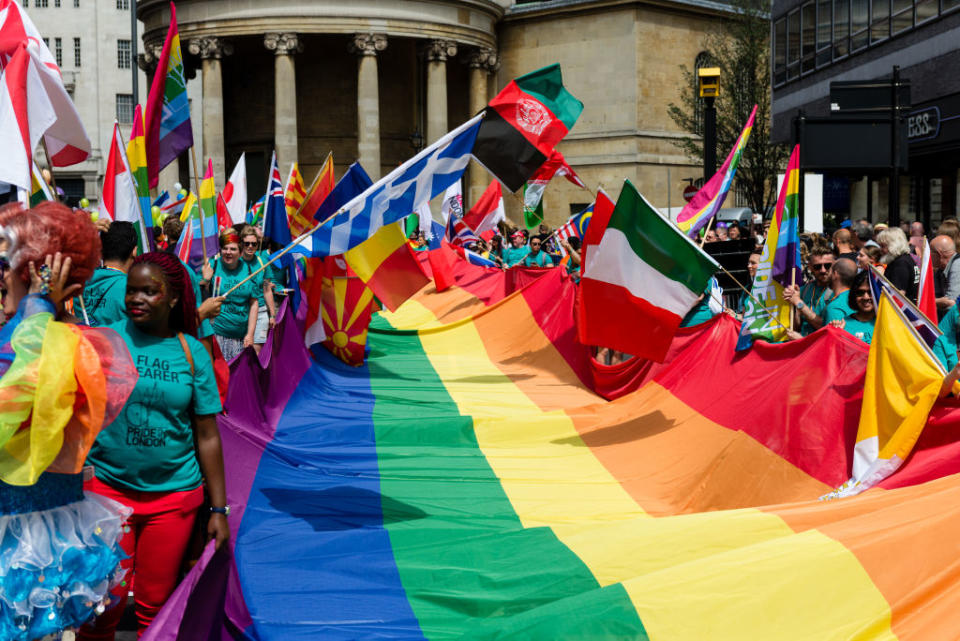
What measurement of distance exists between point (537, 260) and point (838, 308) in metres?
12.3

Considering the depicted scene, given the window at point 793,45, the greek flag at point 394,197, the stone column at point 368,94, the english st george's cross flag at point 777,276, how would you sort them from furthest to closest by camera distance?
1. the stone column at point 368,94
2. the window at point 793,45
3. the english st george's cross flag at point 777,276
4. the greek flag at point 394,197

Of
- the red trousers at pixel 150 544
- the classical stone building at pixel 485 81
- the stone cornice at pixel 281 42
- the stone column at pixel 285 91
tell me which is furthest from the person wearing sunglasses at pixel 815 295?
the stone cornice at pixel 281 42

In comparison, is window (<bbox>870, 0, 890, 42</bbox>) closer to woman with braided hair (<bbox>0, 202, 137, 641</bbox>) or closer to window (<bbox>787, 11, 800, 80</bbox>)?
window (<bbox>787, 11, 800, 80</bbox>)

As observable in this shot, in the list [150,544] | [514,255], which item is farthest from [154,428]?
[514,255]

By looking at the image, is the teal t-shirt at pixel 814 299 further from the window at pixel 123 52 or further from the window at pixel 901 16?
the window at pixel 123 52

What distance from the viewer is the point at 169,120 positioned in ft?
27.2

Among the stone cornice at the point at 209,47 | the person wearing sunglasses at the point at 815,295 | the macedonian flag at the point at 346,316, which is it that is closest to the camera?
the person wearing sunglasses at the point at 815,295

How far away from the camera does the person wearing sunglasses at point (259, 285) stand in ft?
35.9

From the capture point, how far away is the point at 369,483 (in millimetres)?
7930

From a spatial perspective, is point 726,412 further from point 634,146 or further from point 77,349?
point 634,146

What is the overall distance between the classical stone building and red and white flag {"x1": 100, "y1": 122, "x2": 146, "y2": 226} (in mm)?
37898

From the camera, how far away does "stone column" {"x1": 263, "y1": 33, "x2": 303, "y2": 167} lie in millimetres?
45156

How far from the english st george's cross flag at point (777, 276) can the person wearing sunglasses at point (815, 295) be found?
135mm

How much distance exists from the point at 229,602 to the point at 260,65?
4812 centimetres
